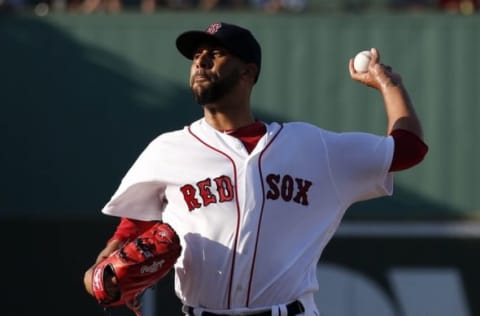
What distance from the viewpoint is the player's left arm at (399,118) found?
3.76 metres

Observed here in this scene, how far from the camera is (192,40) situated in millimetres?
3816

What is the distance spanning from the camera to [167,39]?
29.5 feet

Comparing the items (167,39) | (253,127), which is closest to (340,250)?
(167,39)

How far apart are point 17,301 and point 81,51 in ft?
6.84

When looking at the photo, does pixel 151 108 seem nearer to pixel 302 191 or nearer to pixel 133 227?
pixel 133 227

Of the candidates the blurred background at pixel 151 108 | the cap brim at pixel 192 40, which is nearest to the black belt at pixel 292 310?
the cap brim at pixel 192 40

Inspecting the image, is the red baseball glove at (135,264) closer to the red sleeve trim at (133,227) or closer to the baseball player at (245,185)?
the baseball player at (245,185)

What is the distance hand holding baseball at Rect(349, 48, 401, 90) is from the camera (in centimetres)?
386

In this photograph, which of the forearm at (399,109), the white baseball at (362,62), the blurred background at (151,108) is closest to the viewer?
the forearm at (399,109)

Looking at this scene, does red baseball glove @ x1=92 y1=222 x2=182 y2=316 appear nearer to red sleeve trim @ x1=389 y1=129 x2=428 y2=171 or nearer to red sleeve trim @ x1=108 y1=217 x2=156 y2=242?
red sleeve trim @ x1=108 y1=217 x2=156 y2=242

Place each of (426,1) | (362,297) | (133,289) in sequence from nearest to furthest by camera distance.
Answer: (133,289) → (362,297) → (426,1)

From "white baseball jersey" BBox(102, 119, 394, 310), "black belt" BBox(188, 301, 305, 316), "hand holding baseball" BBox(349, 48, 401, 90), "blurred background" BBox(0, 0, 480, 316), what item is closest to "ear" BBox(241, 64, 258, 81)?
"white baseball jersey" BBox(102, 119, 394, 310)

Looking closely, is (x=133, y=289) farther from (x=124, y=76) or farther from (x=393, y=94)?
(x=124, y=76)

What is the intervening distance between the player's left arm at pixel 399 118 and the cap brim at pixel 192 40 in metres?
0.54
